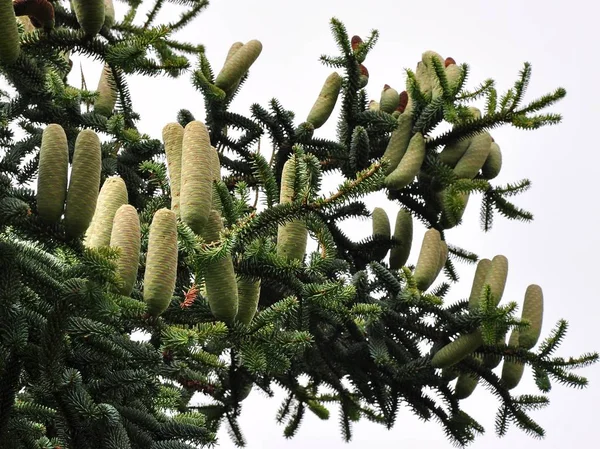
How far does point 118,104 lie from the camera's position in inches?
156

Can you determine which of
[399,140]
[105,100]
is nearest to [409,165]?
[399,140]

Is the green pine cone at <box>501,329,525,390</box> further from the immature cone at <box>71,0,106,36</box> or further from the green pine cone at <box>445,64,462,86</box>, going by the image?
the immature cone at <box>71,0,106,36</box>

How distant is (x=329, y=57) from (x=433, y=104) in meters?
0.52

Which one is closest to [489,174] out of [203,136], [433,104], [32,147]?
[433,104]

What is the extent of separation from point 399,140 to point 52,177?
2170 mm

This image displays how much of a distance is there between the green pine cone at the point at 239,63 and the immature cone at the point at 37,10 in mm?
1021

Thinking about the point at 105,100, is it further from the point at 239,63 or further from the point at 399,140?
the point at 399,140

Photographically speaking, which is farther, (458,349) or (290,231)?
(458,349)

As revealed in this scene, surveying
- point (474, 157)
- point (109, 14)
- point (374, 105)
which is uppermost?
point (109, 14)

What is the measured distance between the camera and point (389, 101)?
163 inches

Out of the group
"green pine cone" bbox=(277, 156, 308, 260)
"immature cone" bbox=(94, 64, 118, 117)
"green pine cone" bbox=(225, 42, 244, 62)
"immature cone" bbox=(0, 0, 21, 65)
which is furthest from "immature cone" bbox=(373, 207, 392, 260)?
"immature cone" bbox=(0, 0, 21, 65)

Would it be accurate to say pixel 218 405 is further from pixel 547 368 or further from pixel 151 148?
pixel 547 368

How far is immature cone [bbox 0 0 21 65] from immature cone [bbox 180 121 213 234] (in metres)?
0.44

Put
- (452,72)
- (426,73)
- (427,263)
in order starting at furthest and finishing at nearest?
(426,73), (452,72), (427,263)
